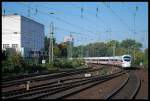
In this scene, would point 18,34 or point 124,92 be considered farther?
point 18,34

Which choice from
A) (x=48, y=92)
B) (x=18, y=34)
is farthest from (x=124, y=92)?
(x=18, y=34)

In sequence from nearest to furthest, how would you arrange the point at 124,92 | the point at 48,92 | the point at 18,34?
the point at 48,92
the point at 124,92
the point at 18,34

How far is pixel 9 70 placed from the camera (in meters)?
44.0

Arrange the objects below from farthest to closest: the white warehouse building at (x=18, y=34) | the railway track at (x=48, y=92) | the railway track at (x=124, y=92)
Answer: the white warehouse building at (x=18, y=34)
the railway track at (x=124, y=92)
the railway track at (x=48, y=92)

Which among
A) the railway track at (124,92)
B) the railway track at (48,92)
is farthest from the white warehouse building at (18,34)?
the railway track at (48,92)

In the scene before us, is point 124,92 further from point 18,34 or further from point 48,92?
point 18,34

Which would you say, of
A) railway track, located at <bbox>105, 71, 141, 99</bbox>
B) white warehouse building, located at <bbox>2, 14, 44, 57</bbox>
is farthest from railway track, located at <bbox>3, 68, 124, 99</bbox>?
white warehouse building, located at <bbox>2, 14, 44, 57</bbox>

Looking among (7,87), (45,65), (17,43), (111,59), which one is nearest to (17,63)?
(45,65)

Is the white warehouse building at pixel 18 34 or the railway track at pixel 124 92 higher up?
the white warehouse building at pixel 18 34

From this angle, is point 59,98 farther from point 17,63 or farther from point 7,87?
point 17,63

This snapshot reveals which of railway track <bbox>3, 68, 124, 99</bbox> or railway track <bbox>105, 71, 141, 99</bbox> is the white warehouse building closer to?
railway track <bbox>105, 71, 141, 99</bbox>

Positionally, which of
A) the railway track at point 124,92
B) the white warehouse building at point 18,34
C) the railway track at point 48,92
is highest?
the white warehouse building at point 18,34

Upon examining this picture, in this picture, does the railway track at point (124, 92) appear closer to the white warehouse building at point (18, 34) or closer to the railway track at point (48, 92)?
the railway track at point (48, 92)

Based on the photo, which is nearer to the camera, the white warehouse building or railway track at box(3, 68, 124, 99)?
railway track at box(3, 68, 124, 99)
